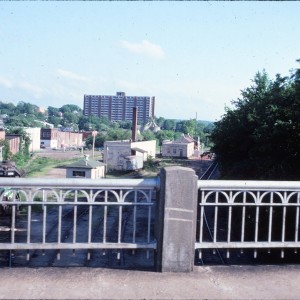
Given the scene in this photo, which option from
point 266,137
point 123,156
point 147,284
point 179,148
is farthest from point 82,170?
point 179,148

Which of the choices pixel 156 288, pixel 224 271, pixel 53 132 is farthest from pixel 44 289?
pixel 53 132

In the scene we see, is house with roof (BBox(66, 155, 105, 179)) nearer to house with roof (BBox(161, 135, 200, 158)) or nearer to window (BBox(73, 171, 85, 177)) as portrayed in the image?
window (BBox(73, 171, 85, 177))

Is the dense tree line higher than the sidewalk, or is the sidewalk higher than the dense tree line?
the dense tree line

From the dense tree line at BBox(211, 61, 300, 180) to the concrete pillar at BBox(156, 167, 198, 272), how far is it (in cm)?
1452

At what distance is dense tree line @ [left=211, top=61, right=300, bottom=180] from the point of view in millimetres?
18438

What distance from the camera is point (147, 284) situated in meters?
3.68

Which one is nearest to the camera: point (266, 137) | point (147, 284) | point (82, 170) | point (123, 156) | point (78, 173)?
point (147, 284)

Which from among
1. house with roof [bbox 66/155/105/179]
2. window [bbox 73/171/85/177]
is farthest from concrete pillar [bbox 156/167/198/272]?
window [bbox 73/171/85/177]

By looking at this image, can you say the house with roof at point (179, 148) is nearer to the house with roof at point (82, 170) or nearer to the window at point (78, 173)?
the house with roof at point (82, 170)

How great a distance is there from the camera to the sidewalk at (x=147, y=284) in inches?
136

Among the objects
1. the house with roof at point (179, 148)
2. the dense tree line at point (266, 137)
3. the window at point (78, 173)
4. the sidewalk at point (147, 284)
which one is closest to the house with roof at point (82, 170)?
the window at point (78, 173)

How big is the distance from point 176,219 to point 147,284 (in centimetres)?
66

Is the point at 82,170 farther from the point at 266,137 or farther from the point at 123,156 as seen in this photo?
the point at 266,137

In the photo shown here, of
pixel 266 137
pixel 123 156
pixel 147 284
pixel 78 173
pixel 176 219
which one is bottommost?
pixel 78 173
